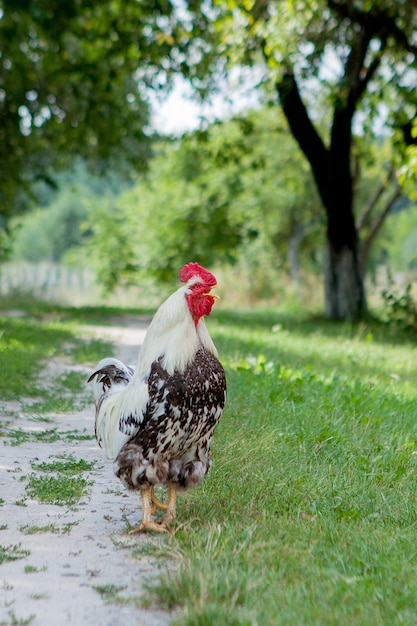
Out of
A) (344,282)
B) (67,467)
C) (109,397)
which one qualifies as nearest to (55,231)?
(344,282)

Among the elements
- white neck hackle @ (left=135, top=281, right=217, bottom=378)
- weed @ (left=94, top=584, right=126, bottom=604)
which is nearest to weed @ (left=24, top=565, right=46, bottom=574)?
weed @ (left=94, top=584, right=126, bottom=604)

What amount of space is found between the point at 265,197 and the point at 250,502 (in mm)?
29542

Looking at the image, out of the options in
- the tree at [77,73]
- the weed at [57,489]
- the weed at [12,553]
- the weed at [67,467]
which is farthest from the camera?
the tree at [77,73]

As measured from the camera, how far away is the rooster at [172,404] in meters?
4.30

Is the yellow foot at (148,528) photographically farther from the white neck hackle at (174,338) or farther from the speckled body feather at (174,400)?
the white neck hackle at (174,338)

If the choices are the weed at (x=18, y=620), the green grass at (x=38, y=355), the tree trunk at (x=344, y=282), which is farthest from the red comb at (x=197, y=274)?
the tree trunk at (x=344, y=282)

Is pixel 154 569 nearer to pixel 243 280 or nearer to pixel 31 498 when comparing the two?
pixel 31 498

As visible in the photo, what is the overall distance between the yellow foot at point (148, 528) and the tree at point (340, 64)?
30.3ft

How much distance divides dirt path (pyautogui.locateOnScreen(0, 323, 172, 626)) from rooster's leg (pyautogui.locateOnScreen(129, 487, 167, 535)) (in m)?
0.07

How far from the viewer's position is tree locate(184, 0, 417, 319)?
1276 centimetres

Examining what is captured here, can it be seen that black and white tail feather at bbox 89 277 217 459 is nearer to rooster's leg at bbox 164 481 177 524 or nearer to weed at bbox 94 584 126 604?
rooster's leg at bbox 164 481 177 524

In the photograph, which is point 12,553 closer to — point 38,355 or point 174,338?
point 174,338

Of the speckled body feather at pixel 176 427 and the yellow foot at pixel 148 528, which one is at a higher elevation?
the speckled body feather at pixel 176 427

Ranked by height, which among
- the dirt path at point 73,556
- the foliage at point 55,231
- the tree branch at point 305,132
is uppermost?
the foliage at point 55,231
